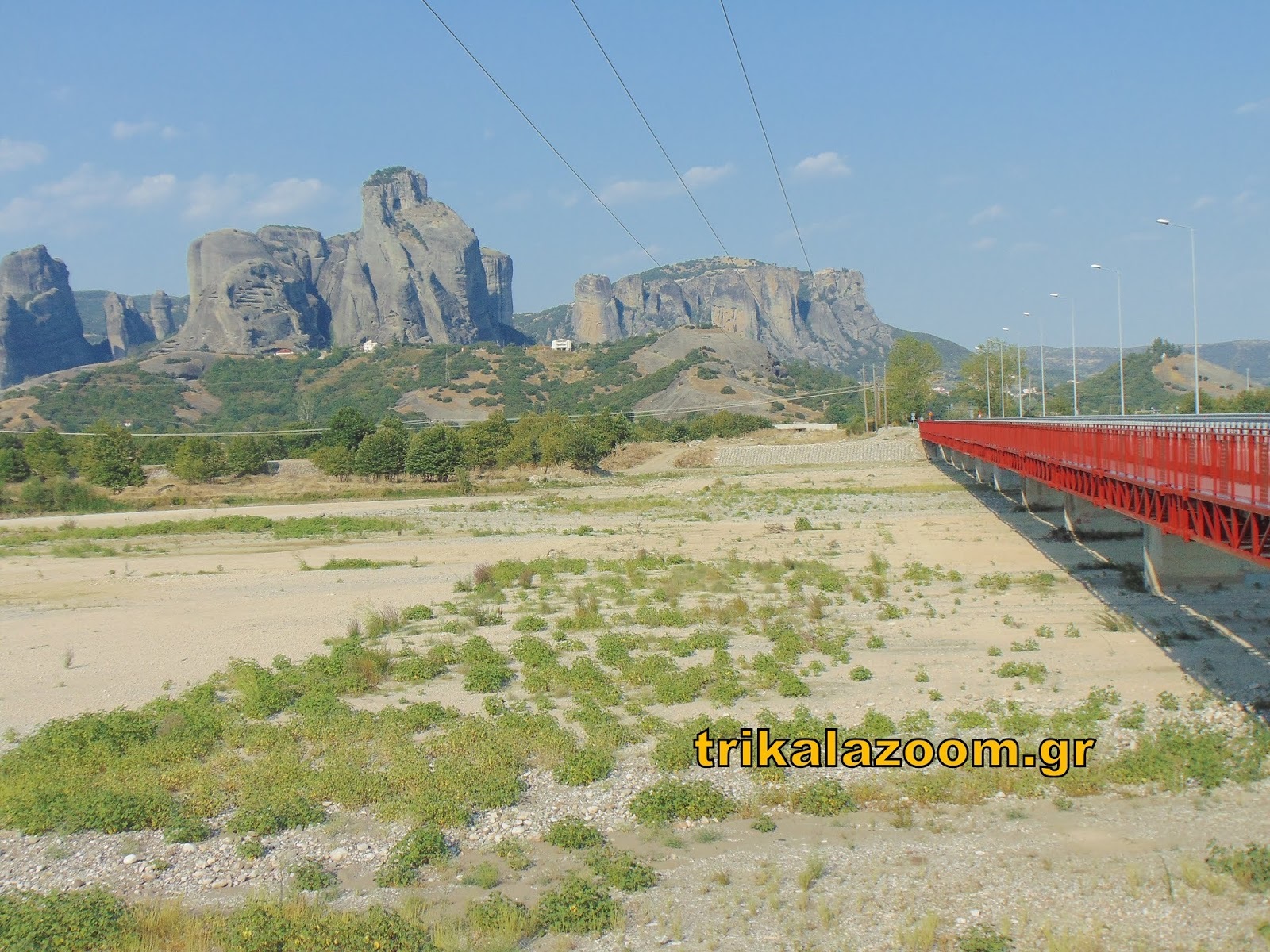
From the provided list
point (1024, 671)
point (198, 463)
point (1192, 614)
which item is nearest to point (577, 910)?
point (1024, 671)

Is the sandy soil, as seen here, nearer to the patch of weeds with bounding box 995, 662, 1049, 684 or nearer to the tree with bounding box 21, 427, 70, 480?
the patch of weeds with bounding box 995, 662, 1049, 684

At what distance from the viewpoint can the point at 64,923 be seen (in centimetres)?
930

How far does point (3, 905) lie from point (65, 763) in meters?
4.43

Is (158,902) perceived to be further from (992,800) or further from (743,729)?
(992,800)

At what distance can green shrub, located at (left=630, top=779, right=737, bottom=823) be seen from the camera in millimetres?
11859

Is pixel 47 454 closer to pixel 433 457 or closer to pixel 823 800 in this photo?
pixel 433 457

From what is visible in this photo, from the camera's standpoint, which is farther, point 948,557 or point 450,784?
point 948,557

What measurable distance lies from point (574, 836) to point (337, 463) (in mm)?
81537

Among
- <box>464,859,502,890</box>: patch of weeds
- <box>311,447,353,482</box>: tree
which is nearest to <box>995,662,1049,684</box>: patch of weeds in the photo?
<box>464,859,502,890</box>: patch of weeds

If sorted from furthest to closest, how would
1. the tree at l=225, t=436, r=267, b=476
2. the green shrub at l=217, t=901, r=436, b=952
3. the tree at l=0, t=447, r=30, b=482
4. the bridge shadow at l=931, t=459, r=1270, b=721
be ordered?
the tree at l=225, t=436, r=267, b=476 → the tree at l=0, t=447, r=30, b=482 → the bridge shadow at l=931, t=459, r=1270, b=721 → the green shrub at l=217, t=901, r=436, b=952

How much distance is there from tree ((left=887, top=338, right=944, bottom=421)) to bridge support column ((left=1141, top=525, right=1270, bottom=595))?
10701 centimetres

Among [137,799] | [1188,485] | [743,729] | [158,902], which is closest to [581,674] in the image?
[743,729]

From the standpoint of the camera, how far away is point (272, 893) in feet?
33.7

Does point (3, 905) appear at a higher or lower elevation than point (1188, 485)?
lower
